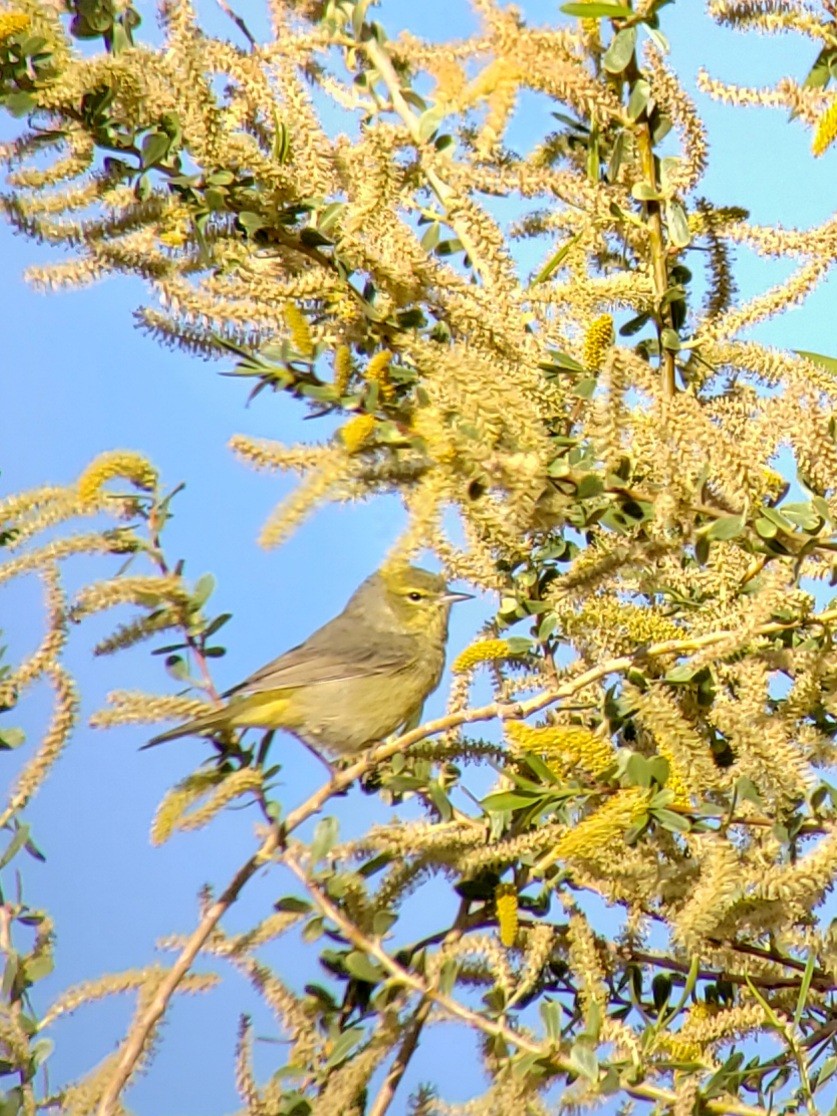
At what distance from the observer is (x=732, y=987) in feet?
5.30

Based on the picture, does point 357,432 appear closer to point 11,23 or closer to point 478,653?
point 478,653

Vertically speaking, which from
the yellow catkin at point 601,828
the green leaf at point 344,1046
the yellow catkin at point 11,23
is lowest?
the green leaf at point 344,1046

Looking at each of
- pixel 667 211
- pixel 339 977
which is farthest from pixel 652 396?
pixel 339 977

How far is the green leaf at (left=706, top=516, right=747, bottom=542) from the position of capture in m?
1.26

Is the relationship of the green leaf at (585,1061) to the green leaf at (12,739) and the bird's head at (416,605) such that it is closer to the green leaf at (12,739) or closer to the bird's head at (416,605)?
the green leaf at (12,739)

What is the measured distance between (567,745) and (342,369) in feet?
1.41

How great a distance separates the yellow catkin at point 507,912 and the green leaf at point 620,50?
0.86 metres

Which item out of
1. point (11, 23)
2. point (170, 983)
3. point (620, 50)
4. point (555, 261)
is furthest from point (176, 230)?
point (170, 983)

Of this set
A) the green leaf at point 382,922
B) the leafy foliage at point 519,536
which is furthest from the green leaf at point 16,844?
the green leaf at point 382,922

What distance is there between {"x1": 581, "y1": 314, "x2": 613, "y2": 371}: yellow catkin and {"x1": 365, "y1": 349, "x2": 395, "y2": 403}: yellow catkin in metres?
0.21

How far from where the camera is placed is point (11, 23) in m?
1.41

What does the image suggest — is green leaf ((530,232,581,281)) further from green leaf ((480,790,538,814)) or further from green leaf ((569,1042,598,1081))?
green leaf ((569,1042,598,1081))

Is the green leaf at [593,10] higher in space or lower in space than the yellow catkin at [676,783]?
higher

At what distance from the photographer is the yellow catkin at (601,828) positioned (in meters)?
1.25
